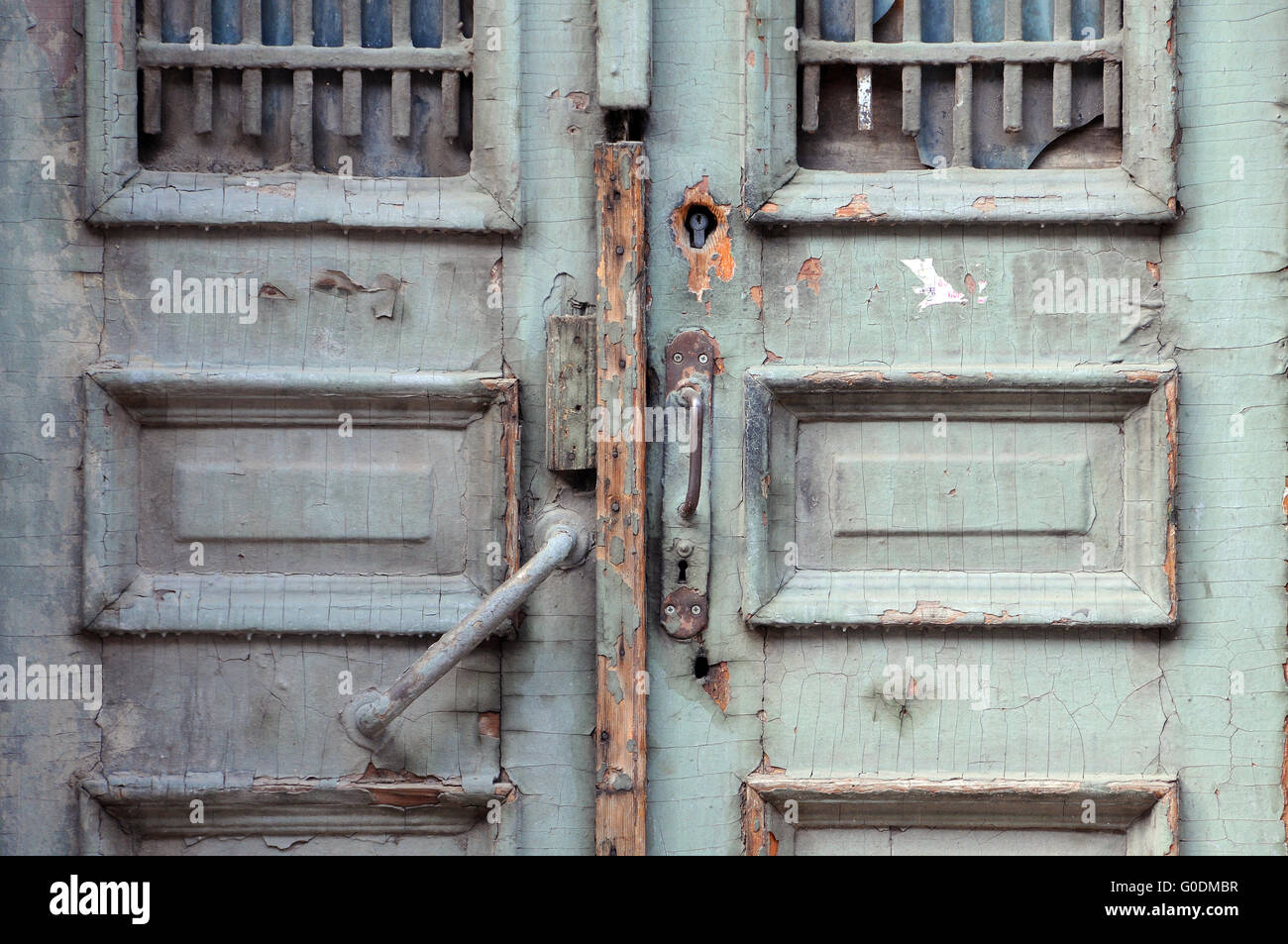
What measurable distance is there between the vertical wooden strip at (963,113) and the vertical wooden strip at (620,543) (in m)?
0.39

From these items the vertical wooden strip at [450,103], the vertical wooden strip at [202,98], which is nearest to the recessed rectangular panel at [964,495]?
the vertical wooden strip at [450,103]

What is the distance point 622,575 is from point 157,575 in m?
0.57

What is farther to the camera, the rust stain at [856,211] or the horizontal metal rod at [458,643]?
the rust stain at [856,211]

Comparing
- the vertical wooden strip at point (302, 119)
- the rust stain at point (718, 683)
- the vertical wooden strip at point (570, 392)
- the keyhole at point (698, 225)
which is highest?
the vertical wooden strip at point (302, 119)

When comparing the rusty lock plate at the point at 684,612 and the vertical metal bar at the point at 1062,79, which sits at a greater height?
the vertical metal bar at the point at 1062,79

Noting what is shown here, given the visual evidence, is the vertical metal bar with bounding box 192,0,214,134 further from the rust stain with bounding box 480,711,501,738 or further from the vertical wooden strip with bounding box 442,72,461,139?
the rust stain with bounding box 480,711,501,738

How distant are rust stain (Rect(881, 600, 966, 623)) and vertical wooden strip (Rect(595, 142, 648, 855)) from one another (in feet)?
0.99

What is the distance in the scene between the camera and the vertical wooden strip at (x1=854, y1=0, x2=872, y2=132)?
4.31ft

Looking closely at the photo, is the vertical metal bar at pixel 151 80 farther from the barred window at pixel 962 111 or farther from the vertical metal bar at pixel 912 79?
the vertical metal bar at pixel 912 79

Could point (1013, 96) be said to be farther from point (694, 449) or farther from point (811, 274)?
point (694, 449)

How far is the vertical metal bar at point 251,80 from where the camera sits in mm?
1303

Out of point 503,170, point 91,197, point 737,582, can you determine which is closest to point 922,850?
point 737,582

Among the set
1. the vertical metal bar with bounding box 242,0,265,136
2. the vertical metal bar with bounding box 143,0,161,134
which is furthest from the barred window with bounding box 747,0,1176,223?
the vertical metal bar with bounding box 143,0,161,134

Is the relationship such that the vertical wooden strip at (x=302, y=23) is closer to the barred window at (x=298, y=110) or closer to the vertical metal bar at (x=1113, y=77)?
the barred window at (x=298, y=110)
